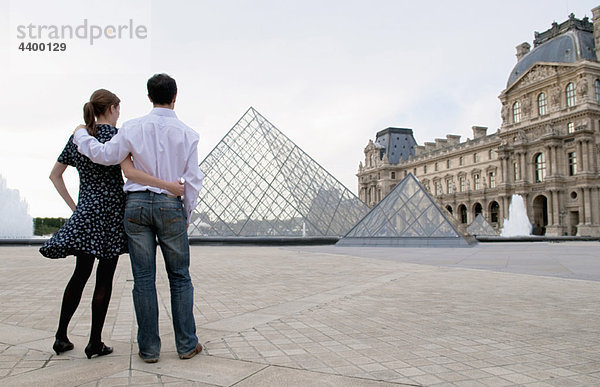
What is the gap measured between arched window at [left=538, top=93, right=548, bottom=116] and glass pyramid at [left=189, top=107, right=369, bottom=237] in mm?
31385

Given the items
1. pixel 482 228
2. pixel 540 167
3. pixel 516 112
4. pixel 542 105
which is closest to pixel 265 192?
pixel 482 228

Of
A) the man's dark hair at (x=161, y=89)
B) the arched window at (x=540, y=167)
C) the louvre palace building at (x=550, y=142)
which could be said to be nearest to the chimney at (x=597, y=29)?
the louvre palace building at (x=550, y=142)

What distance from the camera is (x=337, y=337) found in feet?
10.8

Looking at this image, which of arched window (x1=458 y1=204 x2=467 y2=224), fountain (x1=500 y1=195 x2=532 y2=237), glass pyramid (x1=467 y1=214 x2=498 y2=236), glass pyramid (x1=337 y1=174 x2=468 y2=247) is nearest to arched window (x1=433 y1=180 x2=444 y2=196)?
arched window (x1=458 y1=204 x2=467 y2=224)

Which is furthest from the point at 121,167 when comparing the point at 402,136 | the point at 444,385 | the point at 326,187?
the point at 402,136

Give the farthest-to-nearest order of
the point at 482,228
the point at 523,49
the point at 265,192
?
the point at 523,49, the point at 482,228, the point at 265,192

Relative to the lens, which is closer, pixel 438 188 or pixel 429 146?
pixel 438 188

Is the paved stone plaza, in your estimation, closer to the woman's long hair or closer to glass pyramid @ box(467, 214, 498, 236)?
the woman's long hair

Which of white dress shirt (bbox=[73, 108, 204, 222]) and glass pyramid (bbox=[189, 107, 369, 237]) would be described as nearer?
white dress shirt (bbox=[73, 108, 204, 222])

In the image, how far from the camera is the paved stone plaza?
94.6 inches

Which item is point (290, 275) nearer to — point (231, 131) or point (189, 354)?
point (189, 354)

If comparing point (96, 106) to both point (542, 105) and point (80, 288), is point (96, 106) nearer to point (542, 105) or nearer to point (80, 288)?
point (80, 288)

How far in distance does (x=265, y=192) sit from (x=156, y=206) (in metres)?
20.4

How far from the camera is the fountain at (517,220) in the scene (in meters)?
47.6
